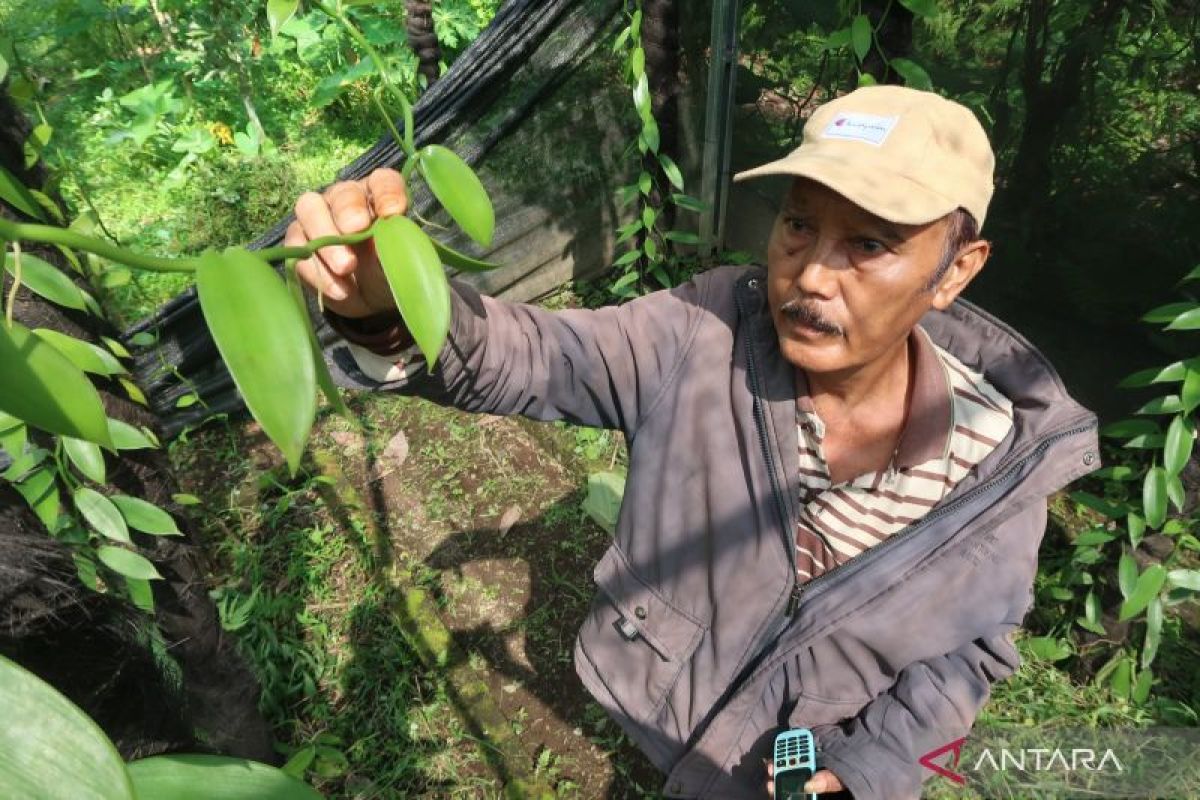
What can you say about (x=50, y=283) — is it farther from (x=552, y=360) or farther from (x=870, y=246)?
(x=870, y=246)

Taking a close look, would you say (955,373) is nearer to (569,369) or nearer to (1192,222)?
(569,369)

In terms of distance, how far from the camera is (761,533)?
0.94 metres

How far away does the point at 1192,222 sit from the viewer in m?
1.38

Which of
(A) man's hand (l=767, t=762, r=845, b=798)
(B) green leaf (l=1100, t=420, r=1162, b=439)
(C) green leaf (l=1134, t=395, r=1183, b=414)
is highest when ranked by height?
(C) green leaf (l=1134, t=395, r=1183, b=414)

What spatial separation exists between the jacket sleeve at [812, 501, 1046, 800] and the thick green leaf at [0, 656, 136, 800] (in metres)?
0.88

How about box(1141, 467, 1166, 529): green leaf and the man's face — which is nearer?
the man's face

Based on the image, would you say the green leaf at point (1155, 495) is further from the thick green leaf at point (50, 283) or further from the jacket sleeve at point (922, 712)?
the thick green leaf at point (50, 283)

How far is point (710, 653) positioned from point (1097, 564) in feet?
3.39

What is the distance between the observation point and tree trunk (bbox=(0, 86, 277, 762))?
32.0 inches

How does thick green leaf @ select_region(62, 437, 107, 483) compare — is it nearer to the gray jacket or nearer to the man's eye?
the gray jacket

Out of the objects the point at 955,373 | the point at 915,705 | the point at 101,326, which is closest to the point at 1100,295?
the point at 955,373

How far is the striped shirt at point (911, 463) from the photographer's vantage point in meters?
0.93

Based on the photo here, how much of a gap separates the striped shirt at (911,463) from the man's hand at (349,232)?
1.78 feet

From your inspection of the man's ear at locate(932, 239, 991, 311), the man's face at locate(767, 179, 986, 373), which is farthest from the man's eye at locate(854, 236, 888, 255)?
the man's ear at locate(932, 239, 991, 311)
